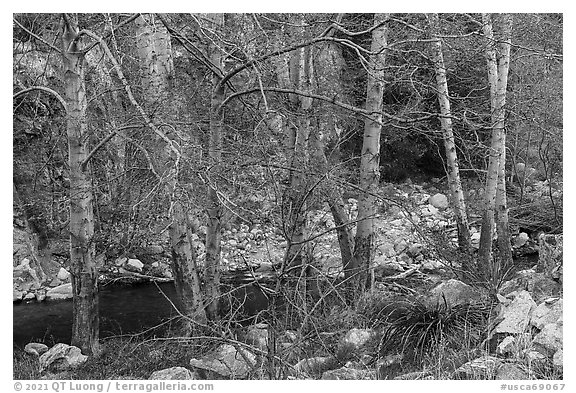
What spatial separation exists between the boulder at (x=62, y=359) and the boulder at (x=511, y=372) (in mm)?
3852

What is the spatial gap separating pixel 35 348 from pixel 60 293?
273 centimetres

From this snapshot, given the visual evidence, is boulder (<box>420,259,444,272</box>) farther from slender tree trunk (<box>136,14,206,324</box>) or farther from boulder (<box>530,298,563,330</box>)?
boulder (<box>530,298,563,330</box>)

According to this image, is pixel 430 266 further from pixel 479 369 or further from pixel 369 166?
pixel 479 369

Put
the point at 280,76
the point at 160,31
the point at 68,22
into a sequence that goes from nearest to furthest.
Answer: the point at 68,22
the point at 160,31
the point at 280,76

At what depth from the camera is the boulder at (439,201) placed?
14.8m

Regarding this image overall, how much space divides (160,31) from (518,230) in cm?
809

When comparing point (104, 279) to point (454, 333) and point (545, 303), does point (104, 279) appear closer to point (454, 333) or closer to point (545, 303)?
point (454, 333)

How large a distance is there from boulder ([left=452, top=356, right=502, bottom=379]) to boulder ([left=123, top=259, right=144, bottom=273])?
24.7ft

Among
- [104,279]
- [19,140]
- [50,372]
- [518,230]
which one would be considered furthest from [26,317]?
[518,230]

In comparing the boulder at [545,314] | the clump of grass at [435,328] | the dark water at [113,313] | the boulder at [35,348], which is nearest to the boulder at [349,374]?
the clump of grass at [435,328]

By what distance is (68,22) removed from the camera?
5.73 metres

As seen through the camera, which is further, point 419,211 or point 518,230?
point 419,211

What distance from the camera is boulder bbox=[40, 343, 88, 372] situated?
6016 millimetres

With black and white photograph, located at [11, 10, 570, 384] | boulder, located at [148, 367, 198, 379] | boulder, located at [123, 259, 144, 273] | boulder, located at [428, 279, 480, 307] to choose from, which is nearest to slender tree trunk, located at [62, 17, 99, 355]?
black and white photograph, located at [11, 10, 570, 384]
